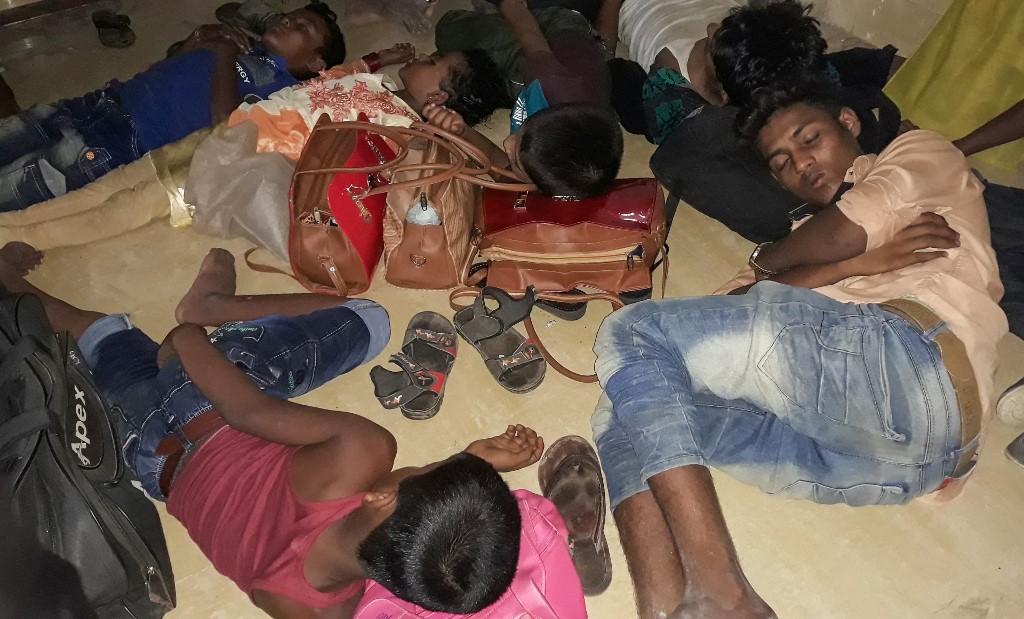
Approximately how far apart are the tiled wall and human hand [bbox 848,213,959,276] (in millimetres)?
1559

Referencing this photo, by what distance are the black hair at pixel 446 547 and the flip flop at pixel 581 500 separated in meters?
0.45

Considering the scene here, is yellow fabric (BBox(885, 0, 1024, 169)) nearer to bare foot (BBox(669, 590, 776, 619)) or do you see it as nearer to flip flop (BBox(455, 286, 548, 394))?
flip flop (BBox(455, 286, 548, 394))

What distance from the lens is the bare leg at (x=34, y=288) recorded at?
74.2 inches

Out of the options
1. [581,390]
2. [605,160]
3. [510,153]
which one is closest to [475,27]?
[510,153]

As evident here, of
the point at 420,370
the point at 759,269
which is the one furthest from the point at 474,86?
the point at 759,269

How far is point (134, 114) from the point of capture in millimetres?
2230

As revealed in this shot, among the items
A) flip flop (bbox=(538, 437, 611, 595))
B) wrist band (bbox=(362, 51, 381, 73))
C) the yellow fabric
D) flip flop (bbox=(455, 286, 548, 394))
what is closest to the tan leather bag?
flip flop (bbox=(455, 286, 548, 394))

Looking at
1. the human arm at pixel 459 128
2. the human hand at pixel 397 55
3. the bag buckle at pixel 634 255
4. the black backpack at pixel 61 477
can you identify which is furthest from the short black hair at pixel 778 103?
the black backpack at pixel 61 477

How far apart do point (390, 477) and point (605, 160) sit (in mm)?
1041

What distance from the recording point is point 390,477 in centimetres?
144

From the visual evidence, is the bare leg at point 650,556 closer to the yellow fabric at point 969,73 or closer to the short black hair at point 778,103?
the short black hair at point 778,103

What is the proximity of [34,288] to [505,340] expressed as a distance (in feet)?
4.56

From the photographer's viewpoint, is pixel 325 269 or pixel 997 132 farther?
pixel 997 132

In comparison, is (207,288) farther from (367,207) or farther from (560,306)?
(560,306)
